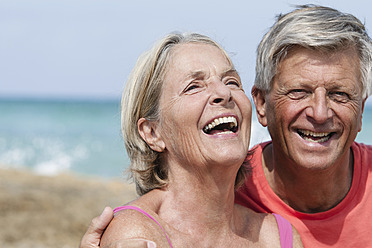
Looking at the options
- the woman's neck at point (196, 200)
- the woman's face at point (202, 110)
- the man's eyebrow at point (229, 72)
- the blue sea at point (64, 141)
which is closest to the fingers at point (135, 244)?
the woman's neck at point (196, 200)

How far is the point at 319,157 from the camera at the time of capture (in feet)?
10.3

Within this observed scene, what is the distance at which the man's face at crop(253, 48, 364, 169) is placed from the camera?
3.10 meters

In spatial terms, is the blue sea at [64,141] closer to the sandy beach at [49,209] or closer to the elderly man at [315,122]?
the sandy beach at [49,209]

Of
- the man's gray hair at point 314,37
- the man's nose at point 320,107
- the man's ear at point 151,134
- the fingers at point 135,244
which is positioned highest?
the man's gray hair at point 314,37

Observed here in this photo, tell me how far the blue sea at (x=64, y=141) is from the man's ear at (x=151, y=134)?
9.02 meters

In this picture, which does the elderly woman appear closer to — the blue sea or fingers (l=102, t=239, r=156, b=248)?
fingers (l=102, t=239, r=156, b=248)

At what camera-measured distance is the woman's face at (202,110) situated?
8.43ft

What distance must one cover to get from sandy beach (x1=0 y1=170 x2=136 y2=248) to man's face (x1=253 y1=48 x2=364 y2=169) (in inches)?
176

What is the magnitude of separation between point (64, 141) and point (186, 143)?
3118cm

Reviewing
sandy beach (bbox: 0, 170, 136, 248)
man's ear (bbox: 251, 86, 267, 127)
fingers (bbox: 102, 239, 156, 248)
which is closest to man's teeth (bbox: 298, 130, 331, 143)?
man's ear (bbox: 251, 86, 267, 127)

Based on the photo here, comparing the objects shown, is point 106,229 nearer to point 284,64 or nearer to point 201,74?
point 201,74

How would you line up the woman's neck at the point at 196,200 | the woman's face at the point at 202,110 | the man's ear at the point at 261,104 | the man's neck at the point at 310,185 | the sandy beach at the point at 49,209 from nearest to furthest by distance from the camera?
the woman's face at the point at 202,110
the woman's neck at the point at 196,200
the man's neck at the point at 310,185
the man's ear at the point at 261,104
the sandy beach at the point at 49,209

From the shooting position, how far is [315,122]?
3107mm

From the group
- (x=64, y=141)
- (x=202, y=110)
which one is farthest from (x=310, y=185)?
(x=64, y=141)
